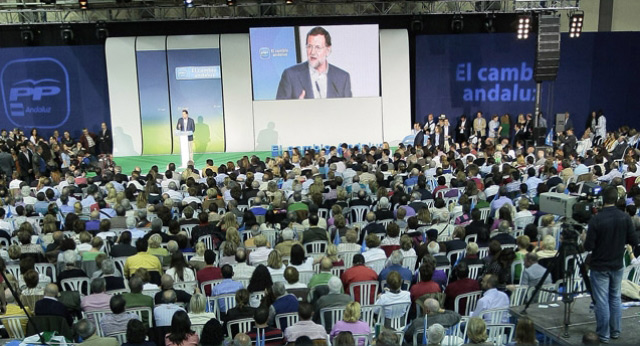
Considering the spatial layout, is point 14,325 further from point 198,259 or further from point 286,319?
point 286,319

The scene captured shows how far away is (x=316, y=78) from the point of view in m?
18.5

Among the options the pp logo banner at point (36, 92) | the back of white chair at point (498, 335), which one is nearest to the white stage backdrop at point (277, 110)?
the pp logo banner at point (36, 92)

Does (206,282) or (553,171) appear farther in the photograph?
(553,171)

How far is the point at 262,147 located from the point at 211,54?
3409 millimetres

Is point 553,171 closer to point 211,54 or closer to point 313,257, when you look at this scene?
point 313,257

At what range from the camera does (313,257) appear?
24.0 ft

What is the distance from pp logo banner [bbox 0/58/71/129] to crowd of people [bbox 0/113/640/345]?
7898mm

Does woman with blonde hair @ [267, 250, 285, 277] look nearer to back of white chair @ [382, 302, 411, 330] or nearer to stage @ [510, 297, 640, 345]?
back of white chair @ [382, 302, 411, 330]

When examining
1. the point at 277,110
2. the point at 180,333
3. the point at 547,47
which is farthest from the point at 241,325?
the point at 277,110

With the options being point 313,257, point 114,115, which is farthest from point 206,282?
point 114,115

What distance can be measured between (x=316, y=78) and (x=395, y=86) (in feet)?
9.59

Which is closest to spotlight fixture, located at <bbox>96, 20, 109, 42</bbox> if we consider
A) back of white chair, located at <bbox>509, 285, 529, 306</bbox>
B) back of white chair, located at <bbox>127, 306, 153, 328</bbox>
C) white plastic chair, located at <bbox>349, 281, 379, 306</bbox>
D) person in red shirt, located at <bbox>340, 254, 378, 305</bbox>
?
back of white chair, located at <bbox>127, 306, 153, 328</bbox>

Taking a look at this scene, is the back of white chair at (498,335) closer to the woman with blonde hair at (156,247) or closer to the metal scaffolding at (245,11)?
the woman with blonde hair at (156,247)

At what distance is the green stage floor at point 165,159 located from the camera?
57.7 feet
